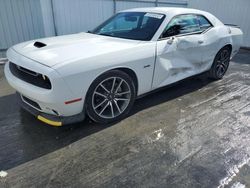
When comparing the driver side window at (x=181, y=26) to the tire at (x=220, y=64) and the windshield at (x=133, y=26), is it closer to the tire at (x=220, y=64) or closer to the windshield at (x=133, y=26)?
the windshield at (x=133, y=26)

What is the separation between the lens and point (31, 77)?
2.57 m

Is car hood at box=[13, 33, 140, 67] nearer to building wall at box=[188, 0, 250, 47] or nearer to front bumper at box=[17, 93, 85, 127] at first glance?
front bumper at box=[17, 93, 85, 127]

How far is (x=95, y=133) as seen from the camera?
279 centimetres

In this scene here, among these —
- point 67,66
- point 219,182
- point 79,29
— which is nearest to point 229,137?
point 219,182

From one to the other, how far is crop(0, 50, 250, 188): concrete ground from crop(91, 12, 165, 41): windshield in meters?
1.14

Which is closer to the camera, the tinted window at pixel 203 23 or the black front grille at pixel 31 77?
the black front grille at pixel 31 77

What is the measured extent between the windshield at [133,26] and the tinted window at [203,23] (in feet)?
3.52

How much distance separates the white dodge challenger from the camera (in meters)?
2.39

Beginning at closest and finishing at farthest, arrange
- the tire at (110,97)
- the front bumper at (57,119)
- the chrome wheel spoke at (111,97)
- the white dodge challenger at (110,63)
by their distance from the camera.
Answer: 1. the white dodge challenger at (110,63)
2. the front bumper at (57,119)
3. the tire at (110,97)
4. the chrome wheel spoke at (111,97)

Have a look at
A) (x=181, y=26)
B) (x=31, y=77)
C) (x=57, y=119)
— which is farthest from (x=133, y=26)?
(x=57, y=119)

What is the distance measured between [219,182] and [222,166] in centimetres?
25

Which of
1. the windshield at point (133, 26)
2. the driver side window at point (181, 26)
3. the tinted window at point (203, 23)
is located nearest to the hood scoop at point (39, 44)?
the windshield at point (133, 26)

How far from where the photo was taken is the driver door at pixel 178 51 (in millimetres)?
3225

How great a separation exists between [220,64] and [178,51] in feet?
5.64
